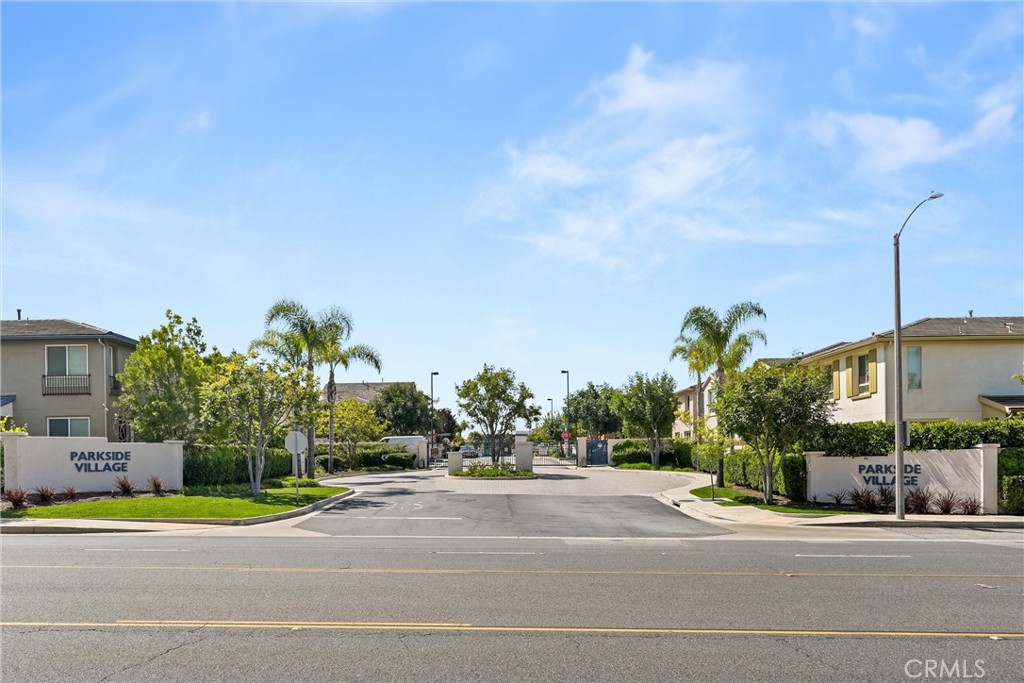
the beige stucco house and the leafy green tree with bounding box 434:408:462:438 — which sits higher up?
the beige stucco house

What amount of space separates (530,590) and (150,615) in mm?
4908

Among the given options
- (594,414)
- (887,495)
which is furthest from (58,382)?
(594,414)

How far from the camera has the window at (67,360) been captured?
1542 inches

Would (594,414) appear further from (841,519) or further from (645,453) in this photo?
(841,519)

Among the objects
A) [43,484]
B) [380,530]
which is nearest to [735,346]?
[380,530]

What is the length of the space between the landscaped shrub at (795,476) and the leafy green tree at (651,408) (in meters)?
27.8

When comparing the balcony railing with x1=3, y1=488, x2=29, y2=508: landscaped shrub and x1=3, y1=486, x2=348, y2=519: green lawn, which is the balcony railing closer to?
x1=3, y1=488, x2=29, y2=508: landscaped shrub

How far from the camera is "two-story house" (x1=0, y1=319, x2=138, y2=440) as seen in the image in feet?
128

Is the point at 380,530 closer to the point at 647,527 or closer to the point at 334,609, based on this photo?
the point at 647,527

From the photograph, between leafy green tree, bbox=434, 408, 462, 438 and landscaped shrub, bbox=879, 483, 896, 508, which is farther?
leafy green tree, bbox=434, 408, 462, 438

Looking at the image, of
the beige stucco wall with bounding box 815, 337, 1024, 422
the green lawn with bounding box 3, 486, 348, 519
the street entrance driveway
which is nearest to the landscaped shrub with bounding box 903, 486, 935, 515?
the street entrance driveway

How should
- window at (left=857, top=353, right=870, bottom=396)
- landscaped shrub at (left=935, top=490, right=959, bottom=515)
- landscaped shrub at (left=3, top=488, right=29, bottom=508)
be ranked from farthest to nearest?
window at (left=857, top=353, right=870, bottom=396), landscaped shrub at (left=935, top=490, right=959, bottom=515), landscaped shrub at (left=3, top=488, right=29, bottom=508)

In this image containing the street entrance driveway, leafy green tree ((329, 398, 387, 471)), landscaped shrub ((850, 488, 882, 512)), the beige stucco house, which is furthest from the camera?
leafy green tree ((329, 398, 387, 471))

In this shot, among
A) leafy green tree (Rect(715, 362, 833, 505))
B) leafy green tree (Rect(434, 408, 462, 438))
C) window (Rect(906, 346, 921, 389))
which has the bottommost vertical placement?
leafy green tree (Rect(434, 408, 462, 438))
